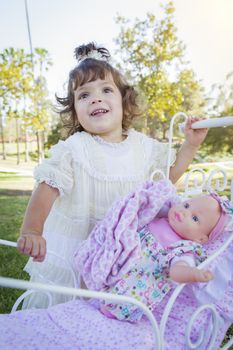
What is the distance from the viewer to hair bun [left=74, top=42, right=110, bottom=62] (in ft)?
5.69

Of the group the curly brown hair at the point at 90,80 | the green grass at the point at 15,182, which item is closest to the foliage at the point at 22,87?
the green grass at the point at 15,182

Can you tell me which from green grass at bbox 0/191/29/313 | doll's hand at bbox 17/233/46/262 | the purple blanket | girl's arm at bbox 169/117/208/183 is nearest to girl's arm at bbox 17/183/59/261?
doll's hand at bbox 17/233/46/262

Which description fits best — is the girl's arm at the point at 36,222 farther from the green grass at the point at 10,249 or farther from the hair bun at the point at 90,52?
the green grass at the point at 10,249

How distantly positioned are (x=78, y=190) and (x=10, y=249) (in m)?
2.05

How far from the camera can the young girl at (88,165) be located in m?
1.48

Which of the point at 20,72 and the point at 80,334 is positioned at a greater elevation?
the point at 20,72

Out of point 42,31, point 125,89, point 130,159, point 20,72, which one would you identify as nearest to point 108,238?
point 130,159

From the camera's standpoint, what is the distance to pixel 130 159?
1.65 meters

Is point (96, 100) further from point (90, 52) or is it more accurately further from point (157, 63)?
point (157, 63)

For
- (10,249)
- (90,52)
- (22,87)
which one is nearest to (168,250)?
(90,52)

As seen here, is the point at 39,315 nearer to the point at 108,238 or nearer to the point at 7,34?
the point at 108,238

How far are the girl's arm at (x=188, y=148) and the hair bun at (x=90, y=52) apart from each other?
50cm

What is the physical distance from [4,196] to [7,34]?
398 centimetres

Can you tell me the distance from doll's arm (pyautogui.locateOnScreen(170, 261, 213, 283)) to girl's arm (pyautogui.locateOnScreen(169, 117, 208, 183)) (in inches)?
28.9
